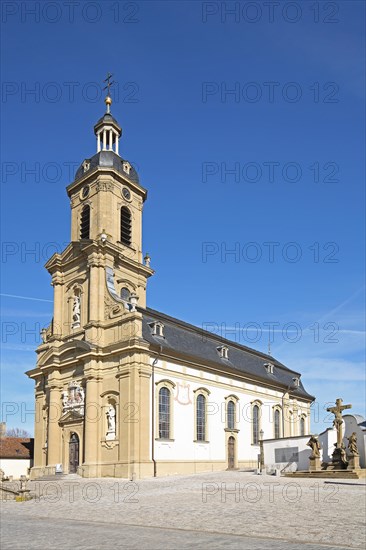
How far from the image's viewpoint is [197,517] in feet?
50.6

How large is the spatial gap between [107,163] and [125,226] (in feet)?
15.8

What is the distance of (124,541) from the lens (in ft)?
37.7

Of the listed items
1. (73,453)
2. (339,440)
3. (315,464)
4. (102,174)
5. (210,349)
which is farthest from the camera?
(210,349)

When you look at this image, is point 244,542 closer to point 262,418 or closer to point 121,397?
point 121,397

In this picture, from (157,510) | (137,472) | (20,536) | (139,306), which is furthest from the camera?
(139,306)

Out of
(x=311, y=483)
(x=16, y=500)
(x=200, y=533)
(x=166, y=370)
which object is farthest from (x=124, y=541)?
(x=166, y=370)

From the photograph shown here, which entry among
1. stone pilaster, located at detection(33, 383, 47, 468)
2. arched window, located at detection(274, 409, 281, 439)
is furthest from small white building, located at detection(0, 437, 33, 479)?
arched window, located at detection(274, 409, 281, 439)

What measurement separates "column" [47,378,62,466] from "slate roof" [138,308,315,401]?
7633 mm

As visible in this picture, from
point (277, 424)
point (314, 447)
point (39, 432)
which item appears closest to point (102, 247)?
point (39, 432)

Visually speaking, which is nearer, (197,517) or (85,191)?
(197,517)

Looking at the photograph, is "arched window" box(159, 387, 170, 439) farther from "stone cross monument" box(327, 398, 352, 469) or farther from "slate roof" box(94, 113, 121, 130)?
"slate roof" box(94, 113, 121, 130)

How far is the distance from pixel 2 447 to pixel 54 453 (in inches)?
337

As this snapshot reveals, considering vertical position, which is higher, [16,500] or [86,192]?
[86,192]

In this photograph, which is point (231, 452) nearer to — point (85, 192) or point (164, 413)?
point (164, 413)
